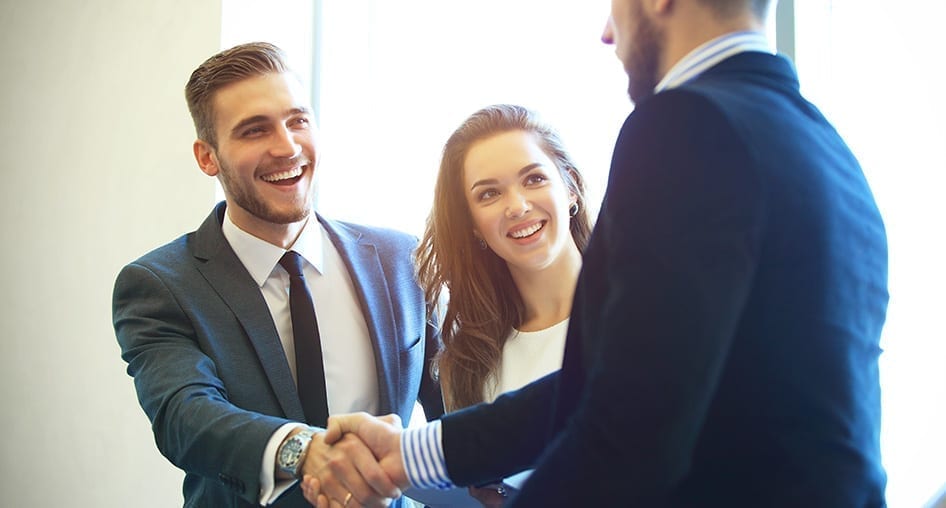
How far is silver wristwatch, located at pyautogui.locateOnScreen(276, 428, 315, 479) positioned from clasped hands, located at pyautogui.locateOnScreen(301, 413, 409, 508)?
0.01 meters

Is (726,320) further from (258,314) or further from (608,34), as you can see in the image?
(258,314)

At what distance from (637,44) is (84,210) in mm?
3319

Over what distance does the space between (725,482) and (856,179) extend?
380mm

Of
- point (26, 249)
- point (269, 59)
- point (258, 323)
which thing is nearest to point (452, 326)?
point (258, 323)

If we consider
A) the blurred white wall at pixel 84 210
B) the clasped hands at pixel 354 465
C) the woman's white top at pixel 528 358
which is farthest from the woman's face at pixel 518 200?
the blurred white wall at pixel 84 210

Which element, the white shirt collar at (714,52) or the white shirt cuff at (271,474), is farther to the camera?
the white shirt cuff at (271,474)

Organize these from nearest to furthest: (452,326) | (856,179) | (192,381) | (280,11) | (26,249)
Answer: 1. (856,179)
2. (192,381)
3. (452,326)
4. (280,11)
5. (26,249)

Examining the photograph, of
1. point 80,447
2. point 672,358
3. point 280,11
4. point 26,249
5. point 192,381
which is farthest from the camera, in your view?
point 26,249

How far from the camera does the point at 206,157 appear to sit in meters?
2.12

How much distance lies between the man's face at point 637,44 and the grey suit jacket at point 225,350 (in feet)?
3.28

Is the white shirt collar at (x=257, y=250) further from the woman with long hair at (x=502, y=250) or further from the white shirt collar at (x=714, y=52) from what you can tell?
the white shirt collar at (x=714, y=52)

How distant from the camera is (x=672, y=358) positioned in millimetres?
729

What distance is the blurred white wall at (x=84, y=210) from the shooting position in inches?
121

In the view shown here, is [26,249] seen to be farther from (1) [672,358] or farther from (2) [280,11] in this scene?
(1) [672,358]
